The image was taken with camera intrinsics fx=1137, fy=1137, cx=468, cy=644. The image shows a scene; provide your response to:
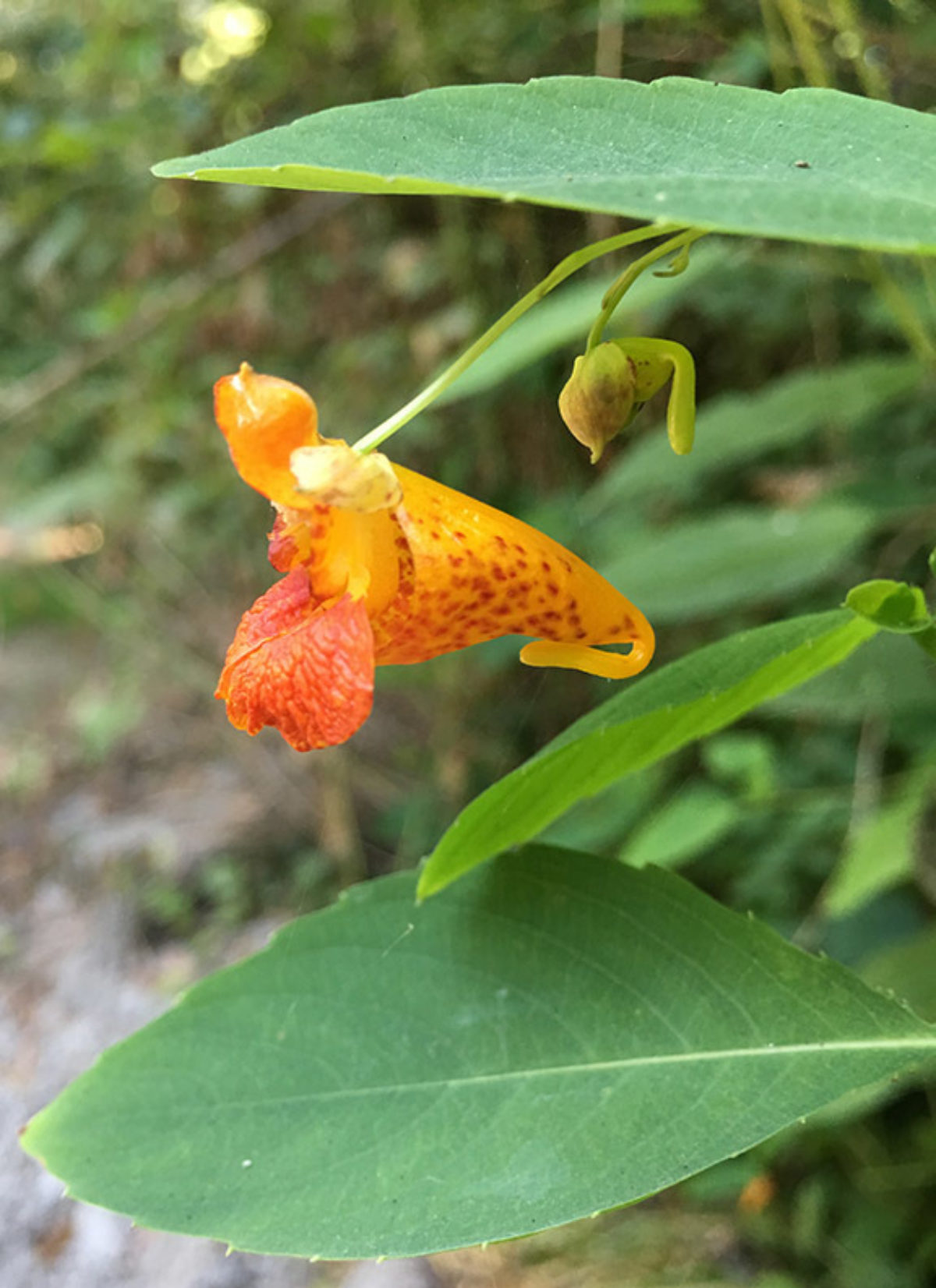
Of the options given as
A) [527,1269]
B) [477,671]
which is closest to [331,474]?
[527,1269]

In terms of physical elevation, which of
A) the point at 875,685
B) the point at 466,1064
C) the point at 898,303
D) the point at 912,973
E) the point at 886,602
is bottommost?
the point at 912,973

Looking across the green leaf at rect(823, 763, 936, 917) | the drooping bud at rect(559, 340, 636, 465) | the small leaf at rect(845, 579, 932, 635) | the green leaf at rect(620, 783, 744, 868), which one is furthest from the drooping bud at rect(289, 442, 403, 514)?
the green leaf at rect(620, 783, 744, 868)

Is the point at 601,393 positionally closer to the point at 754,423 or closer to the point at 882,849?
the point at 882,849

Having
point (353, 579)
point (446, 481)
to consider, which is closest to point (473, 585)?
point (353, 579)

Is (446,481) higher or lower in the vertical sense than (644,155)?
lower

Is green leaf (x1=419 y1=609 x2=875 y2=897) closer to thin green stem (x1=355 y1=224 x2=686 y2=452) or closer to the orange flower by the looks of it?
the orange flower

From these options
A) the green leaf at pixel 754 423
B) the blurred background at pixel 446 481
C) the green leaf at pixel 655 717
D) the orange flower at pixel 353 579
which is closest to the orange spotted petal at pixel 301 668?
the orange flower at pixel 353 579
